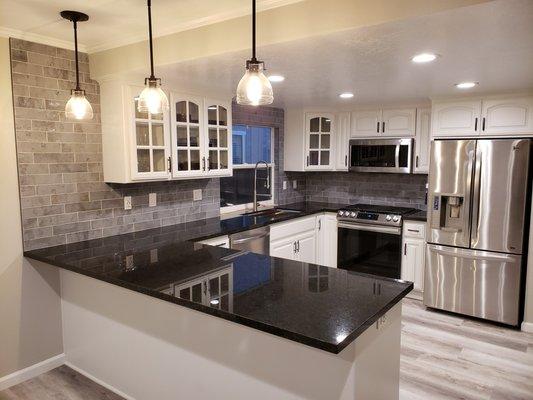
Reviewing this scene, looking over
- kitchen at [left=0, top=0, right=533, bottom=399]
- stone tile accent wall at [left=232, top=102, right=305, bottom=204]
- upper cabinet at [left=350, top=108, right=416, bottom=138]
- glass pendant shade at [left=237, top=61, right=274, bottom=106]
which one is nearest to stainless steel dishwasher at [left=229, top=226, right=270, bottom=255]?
kitchen at [left=0, top=0, right=533, bottom=399]

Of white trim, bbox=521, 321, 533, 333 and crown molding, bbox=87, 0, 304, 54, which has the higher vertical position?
crown molding, bbox=87, 0, 304, 54

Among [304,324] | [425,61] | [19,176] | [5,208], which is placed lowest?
[304,324]

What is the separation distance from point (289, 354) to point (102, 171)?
85.0 inches

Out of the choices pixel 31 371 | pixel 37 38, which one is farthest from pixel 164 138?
pixel 31 371

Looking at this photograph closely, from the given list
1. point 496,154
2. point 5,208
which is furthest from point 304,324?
point 496,154

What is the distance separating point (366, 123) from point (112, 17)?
3.20m

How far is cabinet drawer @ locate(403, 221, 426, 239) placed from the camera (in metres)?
4.12

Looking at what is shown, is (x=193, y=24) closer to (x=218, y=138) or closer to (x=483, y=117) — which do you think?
(x=218, y=138)

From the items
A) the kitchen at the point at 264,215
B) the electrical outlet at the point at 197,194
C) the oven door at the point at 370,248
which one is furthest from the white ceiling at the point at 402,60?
the oven door at the point at 370,248

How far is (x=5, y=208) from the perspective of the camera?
263 centimetres

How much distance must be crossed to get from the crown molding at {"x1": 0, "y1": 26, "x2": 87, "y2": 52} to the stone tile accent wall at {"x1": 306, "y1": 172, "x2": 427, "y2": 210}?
3.42 metres

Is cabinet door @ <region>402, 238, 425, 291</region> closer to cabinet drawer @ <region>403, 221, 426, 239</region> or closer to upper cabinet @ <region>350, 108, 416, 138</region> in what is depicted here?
cabinet drawer @ <region>403, 221, 426, 239</region>

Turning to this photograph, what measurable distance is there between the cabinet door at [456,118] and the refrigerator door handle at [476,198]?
42 cm

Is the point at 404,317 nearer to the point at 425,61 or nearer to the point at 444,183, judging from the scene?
the point at 444,183
